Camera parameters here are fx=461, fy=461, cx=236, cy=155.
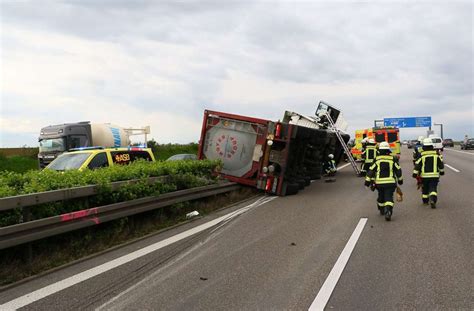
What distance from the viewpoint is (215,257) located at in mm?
6242

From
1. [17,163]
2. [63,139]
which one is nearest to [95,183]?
[63,139]

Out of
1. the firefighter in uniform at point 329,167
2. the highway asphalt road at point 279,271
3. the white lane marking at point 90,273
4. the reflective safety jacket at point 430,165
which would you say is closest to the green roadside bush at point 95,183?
the highway asphalt road at point 279,271

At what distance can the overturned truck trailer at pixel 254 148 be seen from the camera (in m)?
12.9

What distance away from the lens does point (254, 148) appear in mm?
13195

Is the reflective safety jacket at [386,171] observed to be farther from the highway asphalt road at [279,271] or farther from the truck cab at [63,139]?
the truck cab at [63,139]

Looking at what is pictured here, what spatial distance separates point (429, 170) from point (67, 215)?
26.3ft

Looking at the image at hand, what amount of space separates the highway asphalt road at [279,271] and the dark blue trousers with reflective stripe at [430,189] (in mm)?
1204

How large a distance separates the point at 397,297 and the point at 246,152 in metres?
9.00

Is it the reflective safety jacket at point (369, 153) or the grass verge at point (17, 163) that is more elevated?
the reflective safety jacket at point (369, 153)

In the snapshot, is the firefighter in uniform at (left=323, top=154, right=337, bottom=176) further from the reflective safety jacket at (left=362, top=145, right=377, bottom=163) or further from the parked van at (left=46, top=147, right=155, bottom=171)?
the parked van at (left=46, top=147, right=155, bottom=171)

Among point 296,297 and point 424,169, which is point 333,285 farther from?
point 424,169

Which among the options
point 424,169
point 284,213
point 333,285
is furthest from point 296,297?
point 424,169

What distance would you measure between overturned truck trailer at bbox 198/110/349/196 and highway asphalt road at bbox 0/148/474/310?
407 cm

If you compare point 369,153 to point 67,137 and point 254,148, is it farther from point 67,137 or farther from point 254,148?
point 67,137
